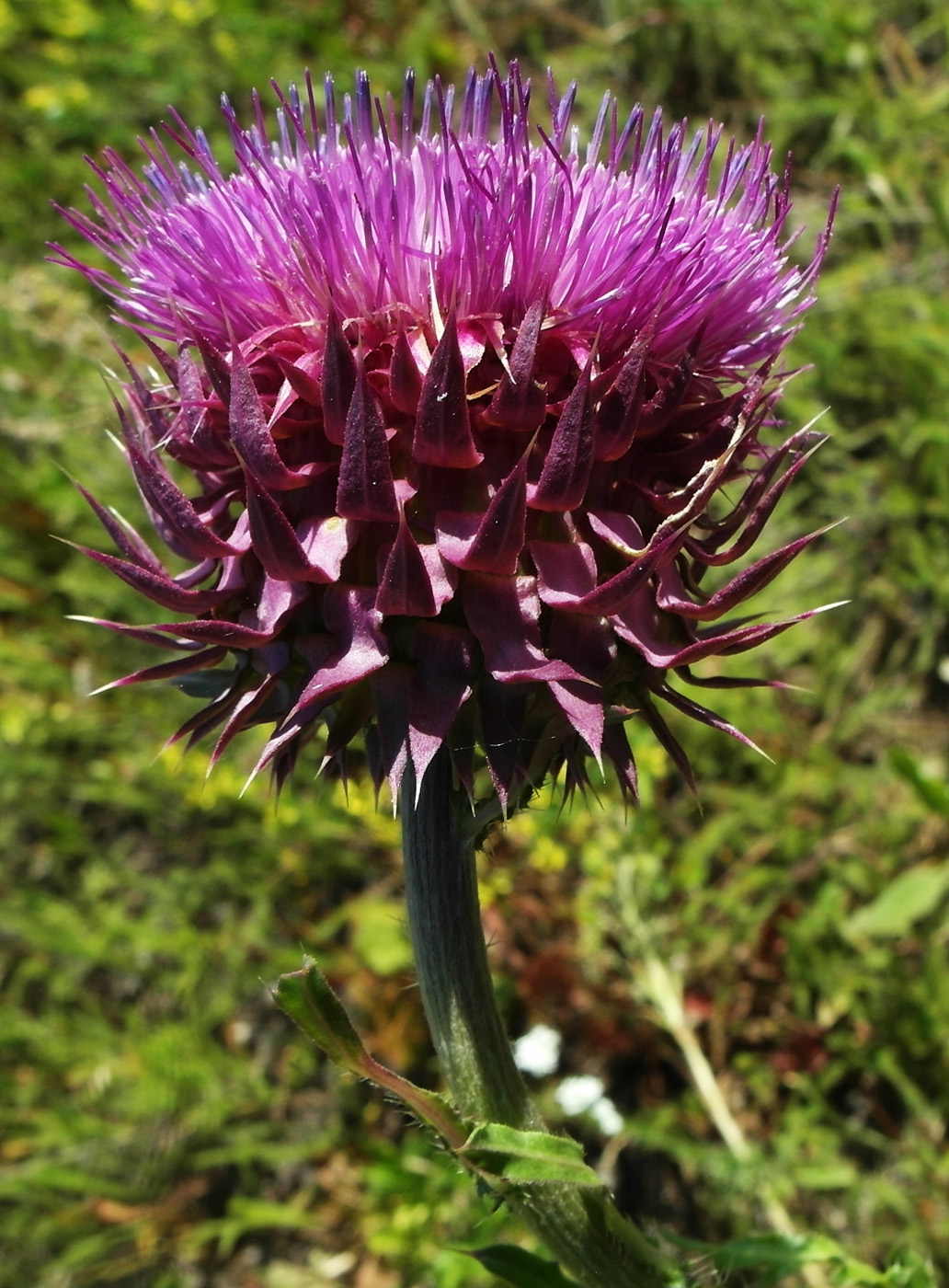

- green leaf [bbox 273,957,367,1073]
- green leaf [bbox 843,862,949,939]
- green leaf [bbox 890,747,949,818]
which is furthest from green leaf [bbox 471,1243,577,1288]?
green leaf [bbox 843,862,949,939]

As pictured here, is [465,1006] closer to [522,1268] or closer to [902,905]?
[522,1268]

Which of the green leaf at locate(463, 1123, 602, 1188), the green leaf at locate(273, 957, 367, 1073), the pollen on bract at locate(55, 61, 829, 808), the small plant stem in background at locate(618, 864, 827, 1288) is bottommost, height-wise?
the small plant stem in background at locate(618, 864, 827, 1288)

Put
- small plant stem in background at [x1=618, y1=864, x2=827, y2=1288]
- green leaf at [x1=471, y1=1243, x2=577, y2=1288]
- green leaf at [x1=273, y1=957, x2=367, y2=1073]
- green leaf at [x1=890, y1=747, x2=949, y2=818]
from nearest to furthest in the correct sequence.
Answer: green leaf at [x1=273, y1=957, x2=367, y2=1073] → green leaf at [x1=471, y1=1243, x2=577, y2=1288] → green leaf at [x1=890, y1=747, x2=949, y2=818] → small plant stem in background at [x1=618, y1=864, x2=827, y2=1288]

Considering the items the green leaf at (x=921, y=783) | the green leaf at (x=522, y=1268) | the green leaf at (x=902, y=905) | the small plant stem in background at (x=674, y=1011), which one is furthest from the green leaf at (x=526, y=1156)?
the green leaf at (x=902, y=905)

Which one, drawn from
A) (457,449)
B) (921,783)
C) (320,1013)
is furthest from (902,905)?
(457,449)

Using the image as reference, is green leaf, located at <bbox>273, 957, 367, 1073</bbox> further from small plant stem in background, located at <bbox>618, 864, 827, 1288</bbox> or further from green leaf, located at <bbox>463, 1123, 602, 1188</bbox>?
small plant stem in background, located at <bbox>618, 864, 827, 1288</bbox>

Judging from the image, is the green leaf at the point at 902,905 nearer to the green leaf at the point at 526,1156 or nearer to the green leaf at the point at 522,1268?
the green leaf at the point at 522,1268

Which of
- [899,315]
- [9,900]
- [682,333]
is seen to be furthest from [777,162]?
[9,900]
